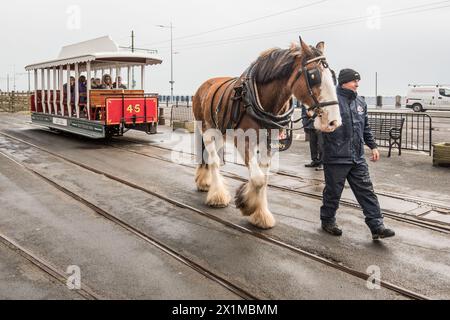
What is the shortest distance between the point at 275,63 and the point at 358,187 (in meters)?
1.87

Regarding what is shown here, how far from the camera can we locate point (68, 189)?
7.98 m

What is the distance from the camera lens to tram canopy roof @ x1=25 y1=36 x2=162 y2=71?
1437 centimetres

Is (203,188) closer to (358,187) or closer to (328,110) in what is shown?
(358,187)

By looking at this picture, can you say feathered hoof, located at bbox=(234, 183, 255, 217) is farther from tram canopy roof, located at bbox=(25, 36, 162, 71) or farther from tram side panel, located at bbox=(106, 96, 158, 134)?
tram canopy roof, located at bbox=(25, 36, 162, 71)

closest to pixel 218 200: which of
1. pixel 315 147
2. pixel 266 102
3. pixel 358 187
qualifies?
pixel 266 102

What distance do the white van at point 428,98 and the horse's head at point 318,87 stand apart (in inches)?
1340

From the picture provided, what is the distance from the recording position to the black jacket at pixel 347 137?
212 inches

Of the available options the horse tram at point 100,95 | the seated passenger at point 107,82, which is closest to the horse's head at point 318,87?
the horse tram at point 100,95

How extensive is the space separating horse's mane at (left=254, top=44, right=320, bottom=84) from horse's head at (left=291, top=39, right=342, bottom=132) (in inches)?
4.5

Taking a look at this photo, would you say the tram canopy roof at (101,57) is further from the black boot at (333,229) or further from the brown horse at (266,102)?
the black boot at (333,229)

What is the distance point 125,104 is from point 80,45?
467 centimetres
